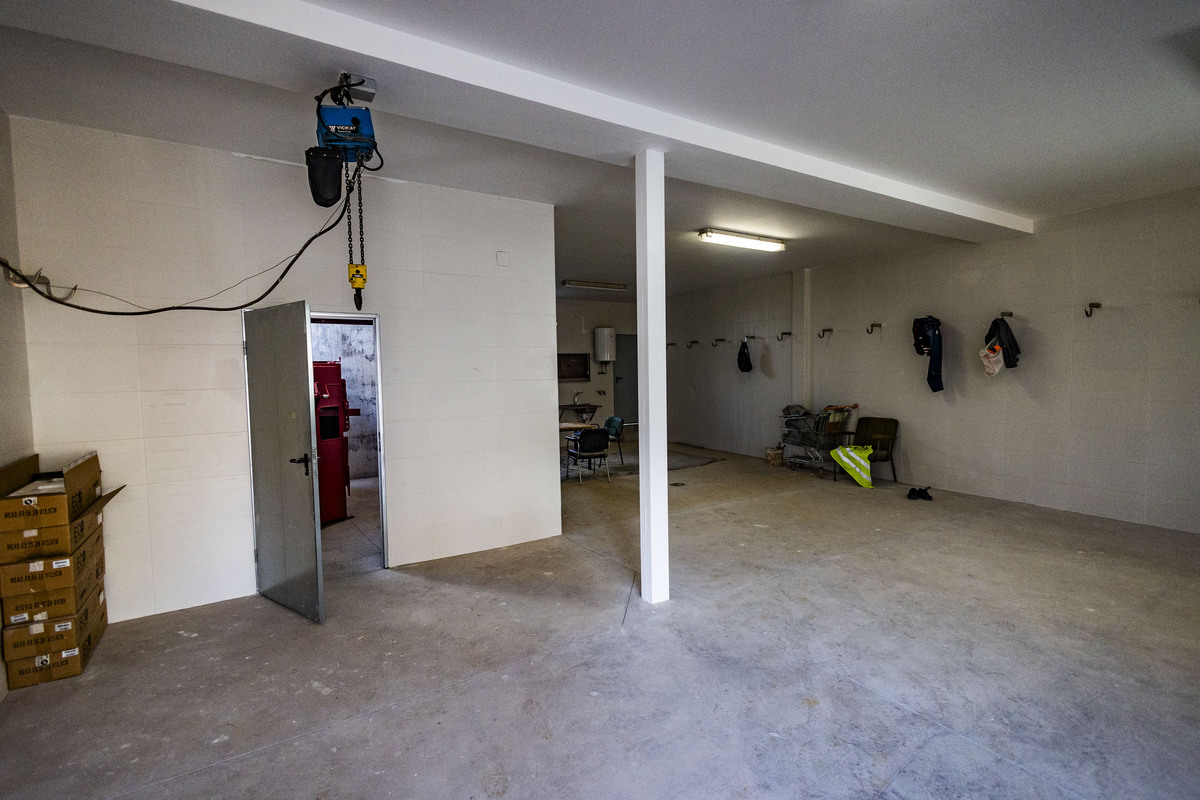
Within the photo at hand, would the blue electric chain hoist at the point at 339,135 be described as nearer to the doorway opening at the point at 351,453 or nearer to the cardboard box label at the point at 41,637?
the doorway opening at the point at 351,453

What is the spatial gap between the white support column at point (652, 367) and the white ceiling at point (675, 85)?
0.31 meters

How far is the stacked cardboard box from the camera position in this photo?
2.57 m

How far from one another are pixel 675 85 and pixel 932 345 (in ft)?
16.1

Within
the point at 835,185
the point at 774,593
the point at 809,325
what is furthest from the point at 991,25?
the point at 809,325

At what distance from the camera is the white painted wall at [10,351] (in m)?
2.76

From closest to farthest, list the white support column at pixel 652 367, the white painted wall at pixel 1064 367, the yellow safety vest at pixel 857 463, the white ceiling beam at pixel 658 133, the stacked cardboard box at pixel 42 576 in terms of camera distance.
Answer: the white ceiling beam at pixel 658 133, the stacked cardboard box at pixel 42 576, the white support column at pixel 652 367, the white painted wall at pixel 1064 367, the yellow safety vest at pixel 857 463

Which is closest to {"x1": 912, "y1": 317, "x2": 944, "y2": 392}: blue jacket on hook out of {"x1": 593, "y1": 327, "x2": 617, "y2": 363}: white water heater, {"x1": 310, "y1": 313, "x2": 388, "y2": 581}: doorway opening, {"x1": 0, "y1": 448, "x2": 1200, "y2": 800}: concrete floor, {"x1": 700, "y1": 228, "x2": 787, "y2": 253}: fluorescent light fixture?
{"x1": 700, "y1": 228, "x2": 787, "y2": 253}: fluorescent light fixture

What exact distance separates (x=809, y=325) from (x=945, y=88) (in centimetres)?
539

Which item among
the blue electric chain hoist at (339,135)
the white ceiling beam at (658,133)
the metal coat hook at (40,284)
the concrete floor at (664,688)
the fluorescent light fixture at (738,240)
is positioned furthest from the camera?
the fluorescent light fixture at (738,240)

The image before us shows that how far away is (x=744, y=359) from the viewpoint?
9000mm

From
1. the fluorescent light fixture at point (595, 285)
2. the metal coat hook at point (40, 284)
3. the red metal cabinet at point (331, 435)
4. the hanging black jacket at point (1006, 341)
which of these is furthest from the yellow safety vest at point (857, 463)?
the metal coat hook at point (40, 284)

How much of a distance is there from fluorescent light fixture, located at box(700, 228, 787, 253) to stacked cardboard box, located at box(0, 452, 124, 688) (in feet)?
17.7

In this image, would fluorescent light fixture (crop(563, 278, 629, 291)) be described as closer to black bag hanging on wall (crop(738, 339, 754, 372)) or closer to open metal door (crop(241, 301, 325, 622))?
black bag hanging on wall (crop(738, 339, 754, 372))

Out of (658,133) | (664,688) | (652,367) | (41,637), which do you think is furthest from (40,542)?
(658,133)
